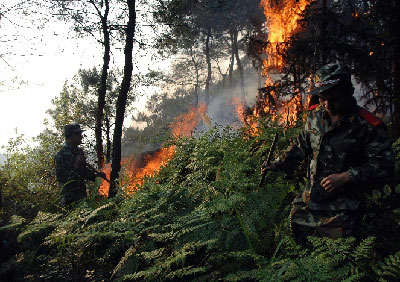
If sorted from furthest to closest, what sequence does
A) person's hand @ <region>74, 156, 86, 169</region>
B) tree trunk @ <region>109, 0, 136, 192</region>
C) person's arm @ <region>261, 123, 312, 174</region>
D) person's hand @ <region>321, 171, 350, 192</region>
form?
tree trunk @ <region>109, 0, 136, 192</region> → person's hand @ <region>74, 156, 86, 169</region> → person's arm @ <region>261, 123, 312, 174</region> → person's hand @ <region>321, 171, 350, 192</region>

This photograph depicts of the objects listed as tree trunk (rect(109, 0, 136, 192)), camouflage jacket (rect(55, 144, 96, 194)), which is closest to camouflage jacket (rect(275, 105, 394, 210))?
camouflage jacket (rect(55, 144, 96, 194))

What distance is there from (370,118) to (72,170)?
19.0 ft

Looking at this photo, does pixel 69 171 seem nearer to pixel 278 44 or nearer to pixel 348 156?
pixel 348 156

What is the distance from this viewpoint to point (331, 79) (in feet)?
8.20

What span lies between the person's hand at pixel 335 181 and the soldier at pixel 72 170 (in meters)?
4.80

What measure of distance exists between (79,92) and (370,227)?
27.8m

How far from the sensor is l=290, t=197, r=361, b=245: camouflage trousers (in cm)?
244

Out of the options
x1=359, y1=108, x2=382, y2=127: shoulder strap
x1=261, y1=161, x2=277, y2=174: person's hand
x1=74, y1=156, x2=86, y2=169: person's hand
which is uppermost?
x1=359, y1=108, x2=382, y2=127: shoulder strap

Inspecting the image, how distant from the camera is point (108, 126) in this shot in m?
21.6

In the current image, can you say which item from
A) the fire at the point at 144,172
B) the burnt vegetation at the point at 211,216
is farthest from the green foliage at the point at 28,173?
the fire at the point at 144,172

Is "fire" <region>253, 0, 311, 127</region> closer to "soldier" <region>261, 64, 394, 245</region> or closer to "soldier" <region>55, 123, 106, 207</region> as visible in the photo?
"soldier" <region>55, 123, 106, 207</region>

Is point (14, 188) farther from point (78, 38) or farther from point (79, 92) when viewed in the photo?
point (79, 92)

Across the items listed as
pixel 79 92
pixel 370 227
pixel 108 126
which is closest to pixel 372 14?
pixel 370 227

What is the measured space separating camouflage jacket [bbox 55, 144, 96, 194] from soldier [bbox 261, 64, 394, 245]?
486cm
